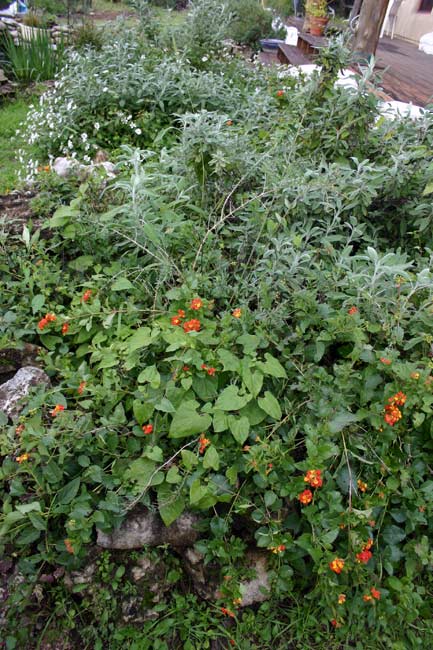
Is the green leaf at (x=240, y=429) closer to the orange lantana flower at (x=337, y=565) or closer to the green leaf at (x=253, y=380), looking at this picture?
the green leaf at (x=253, y=380)

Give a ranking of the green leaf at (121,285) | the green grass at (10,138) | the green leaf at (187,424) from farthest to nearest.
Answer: the green grass at (10,138)
the green leaf at (121,285)
the green leaf at (187,424)

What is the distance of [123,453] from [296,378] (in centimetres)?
76

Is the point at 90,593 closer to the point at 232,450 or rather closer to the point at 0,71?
the point at 232,450

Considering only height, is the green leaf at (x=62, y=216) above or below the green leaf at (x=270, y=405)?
above

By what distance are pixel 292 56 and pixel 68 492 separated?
7.36 metres

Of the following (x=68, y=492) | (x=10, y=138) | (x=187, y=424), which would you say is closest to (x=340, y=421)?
(x=187, y=424)

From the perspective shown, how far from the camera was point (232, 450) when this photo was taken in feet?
6.02

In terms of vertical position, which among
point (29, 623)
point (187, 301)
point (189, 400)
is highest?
point (187, 301)

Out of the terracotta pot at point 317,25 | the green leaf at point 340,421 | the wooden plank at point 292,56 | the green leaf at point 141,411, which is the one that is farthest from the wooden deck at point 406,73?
the green leaf at point 141,411

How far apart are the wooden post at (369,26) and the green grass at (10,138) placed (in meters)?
3.91

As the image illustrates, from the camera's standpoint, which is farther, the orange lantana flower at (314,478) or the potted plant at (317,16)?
the potted plant at (317,16)

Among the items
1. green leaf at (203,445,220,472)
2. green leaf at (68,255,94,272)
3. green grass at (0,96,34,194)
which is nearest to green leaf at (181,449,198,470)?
green leaf at (203,445,220,472)

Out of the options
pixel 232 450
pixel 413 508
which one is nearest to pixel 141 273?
pixel 232 450

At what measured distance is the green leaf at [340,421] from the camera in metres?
1.72
